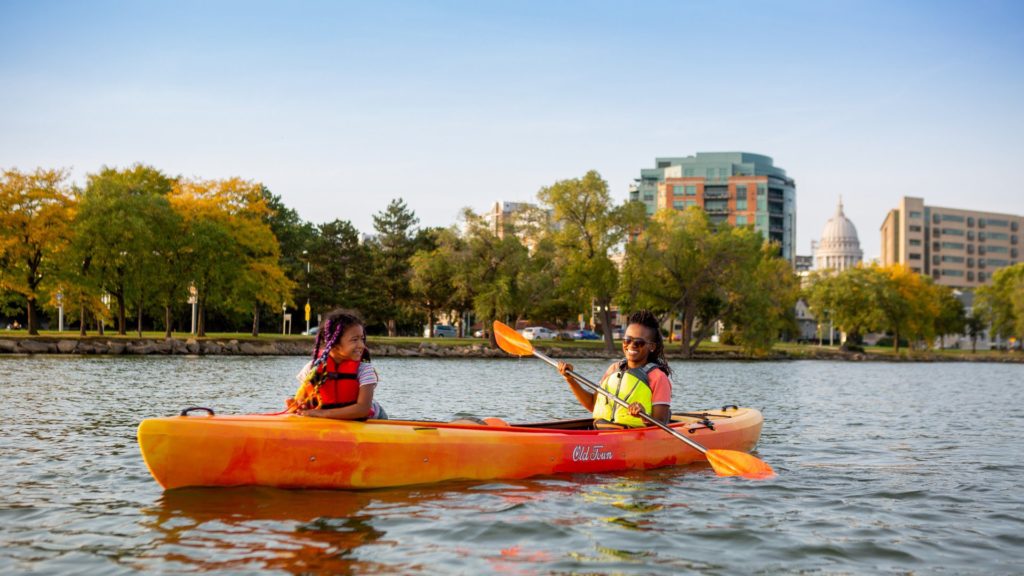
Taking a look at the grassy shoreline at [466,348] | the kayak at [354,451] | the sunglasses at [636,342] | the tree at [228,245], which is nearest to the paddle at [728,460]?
the kayak at [354,451]

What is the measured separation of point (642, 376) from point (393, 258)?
6080cm

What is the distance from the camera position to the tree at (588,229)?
166 feet

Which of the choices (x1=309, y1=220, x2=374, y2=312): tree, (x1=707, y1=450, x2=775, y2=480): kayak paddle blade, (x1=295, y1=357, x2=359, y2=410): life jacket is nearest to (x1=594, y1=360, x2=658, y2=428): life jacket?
(x1=707, y1=450, x2=775, y2=480): kayak paddle blade

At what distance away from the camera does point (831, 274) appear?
2746 inches

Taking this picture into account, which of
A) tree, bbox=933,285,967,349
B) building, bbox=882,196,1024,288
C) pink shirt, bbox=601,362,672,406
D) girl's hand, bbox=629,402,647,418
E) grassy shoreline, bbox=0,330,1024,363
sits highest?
building, bbox=882,196,1024,288

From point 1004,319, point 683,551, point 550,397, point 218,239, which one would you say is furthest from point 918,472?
point 1004,319

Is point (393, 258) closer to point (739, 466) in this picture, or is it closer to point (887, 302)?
point (887, 302)

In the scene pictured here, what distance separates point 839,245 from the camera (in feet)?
591

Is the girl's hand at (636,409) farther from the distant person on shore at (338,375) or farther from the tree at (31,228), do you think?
the tree at (31,228)

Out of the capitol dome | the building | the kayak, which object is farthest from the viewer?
the capitol dome

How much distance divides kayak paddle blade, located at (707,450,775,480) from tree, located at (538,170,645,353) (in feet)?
136

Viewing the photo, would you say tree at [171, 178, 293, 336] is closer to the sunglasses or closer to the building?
the sunglasses

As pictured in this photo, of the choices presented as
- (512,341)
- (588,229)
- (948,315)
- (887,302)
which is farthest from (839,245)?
(512,341)

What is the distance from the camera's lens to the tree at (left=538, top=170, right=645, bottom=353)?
5053cm
